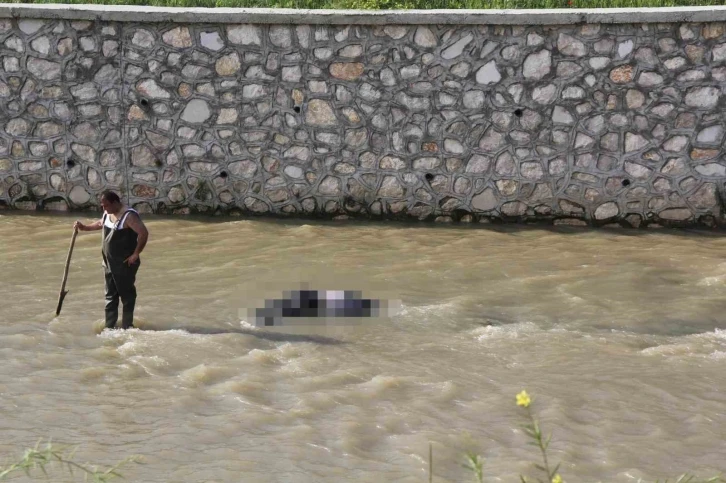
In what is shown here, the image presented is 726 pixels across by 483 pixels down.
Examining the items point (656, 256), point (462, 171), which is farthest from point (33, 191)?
point (656, 256)

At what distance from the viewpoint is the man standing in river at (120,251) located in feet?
24.6

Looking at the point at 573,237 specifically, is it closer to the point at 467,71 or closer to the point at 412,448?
the point at 467,71

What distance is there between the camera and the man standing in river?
24.6 feet

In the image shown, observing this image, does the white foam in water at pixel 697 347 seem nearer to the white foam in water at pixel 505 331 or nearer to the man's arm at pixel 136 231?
the white foam in water at pixel 505 331

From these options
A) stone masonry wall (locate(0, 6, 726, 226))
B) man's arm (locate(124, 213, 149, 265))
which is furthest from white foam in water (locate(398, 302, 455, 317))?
stone masonry wall (locate(0, 6, 726, 226))

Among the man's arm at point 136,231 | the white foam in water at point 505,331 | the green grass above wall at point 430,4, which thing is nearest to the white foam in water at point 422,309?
the white foam in water at point 505,331

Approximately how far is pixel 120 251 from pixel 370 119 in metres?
4.34

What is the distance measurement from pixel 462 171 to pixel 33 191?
204 inches

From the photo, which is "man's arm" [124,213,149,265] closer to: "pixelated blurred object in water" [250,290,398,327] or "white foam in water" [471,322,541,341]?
"pixelated blurred object in water" [250,290,398,327]

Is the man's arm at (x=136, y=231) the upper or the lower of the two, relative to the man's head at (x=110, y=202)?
lower

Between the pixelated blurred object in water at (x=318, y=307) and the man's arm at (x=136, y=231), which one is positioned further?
the pixelated blurred object in water at (x=318, y=307)

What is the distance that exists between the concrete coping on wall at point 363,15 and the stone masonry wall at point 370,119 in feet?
0.31

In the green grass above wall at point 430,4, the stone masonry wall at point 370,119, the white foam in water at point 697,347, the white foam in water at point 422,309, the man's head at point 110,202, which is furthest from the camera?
the green grass above wall at point 430,4

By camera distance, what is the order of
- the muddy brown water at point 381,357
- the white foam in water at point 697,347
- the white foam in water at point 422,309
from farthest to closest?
the white foam in water at point 422,309
the white foam in water at point 697,347
the muddy brown water at point 381,357
